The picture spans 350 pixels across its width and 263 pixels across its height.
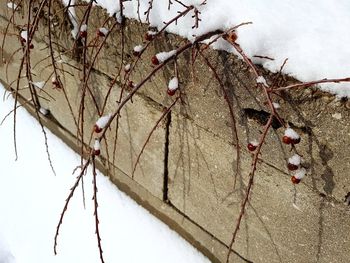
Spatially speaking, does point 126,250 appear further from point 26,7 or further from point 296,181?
point 26,7

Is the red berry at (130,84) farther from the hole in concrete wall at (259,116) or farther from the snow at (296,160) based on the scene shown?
the snow at (296,160)

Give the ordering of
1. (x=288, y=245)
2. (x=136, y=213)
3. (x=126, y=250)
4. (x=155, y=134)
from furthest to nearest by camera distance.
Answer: (x=136, y=213) → (x=126, y=250) → (x=155, y=134) → (x=288, y=245)

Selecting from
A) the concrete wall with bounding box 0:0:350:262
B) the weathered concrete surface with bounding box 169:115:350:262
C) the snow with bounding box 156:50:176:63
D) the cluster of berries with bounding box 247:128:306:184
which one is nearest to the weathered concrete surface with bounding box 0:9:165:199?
the concrete wall with bounding box 0:0:350:262

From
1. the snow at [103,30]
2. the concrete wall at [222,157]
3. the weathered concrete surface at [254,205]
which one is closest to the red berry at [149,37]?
the concrete wall at [222,157]

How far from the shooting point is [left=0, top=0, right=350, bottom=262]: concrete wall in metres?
1.38

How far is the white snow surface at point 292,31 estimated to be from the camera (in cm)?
122

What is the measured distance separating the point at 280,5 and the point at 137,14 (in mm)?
622

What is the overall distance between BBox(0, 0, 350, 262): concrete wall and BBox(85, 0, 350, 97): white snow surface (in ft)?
0.20

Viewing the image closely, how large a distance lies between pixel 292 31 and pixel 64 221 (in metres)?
1.82

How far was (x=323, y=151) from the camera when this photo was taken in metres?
1.35

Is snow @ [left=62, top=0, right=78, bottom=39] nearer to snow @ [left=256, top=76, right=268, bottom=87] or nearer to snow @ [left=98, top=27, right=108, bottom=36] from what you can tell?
snow @ [left=98, top=27, right=108, bottom=36]

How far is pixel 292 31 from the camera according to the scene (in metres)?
1.32

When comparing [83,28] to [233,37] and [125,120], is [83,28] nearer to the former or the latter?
[125,120]

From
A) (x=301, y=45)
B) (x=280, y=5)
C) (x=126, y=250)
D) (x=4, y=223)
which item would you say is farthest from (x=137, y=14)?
(x=4, y=223)
